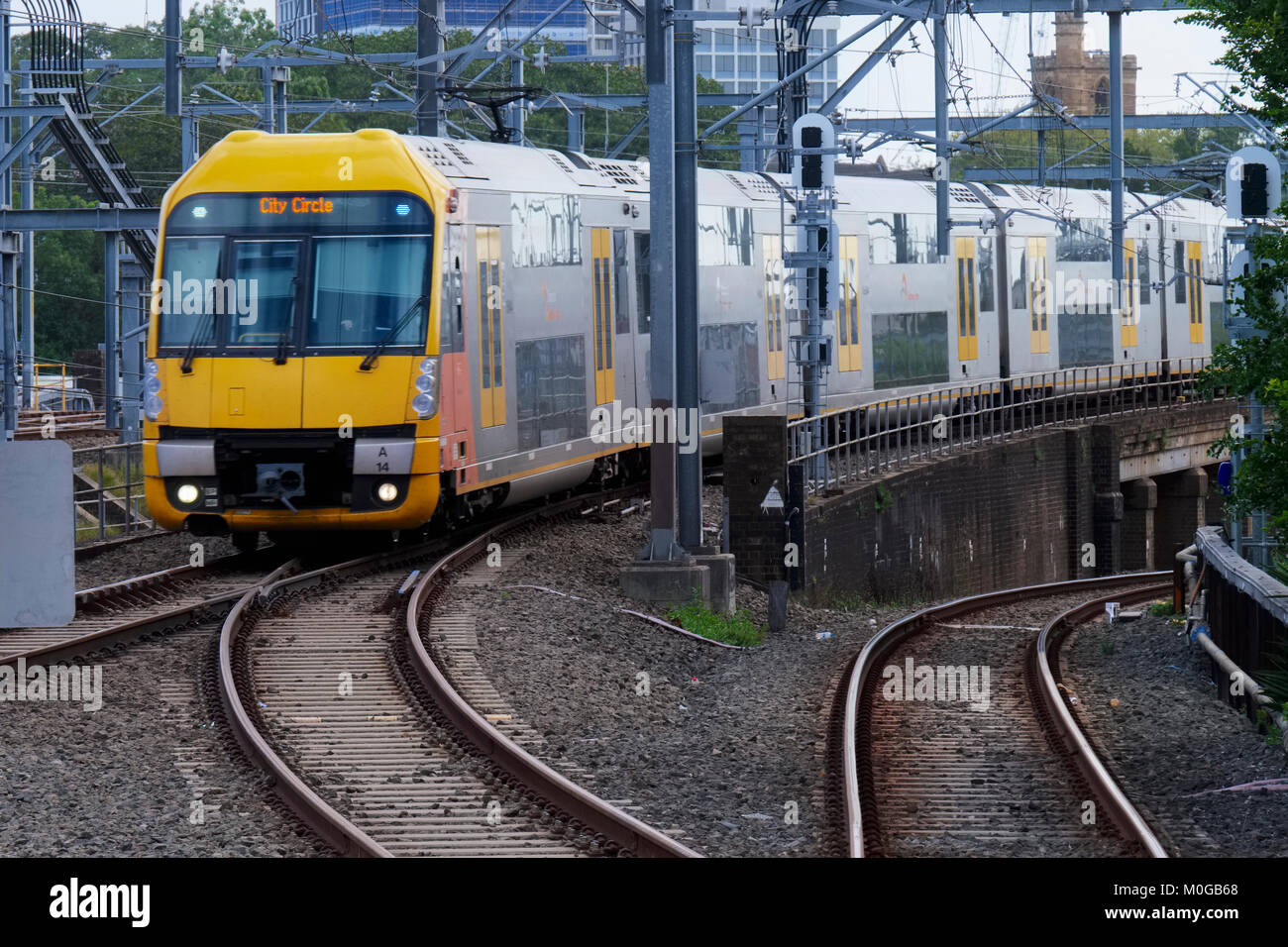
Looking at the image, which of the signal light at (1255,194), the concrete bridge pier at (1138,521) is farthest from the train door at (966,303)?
the signal light at (1255,194)

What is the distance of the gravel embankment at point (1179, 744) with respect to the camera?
10.2 m

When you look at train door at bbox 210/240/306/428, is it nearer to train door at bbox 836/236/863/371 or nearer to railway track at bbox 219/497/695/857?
railway track at bbox 219/497/695/857

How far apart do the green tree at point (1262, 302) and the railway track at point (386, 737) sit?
165 inches

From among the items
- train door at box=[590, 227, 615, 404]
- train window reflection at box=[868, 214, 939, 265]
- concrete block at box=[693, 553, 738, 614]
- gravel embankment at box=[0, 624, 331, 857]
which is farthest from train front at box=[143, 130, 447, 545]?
train window reflection at box=[868, 214, 939, 265]

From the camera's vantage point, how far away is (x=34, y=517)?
5301 mm

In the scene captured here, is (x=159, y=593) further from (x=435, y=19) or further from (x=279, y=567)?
(x=435, y=19)

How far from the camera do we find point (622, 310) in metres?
21.8

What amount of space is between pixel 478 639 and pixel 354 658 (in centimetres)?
116

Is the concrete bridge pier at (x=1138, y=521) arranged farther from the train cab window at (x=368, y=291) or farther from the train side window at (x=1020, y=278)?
the train cab window at (x=368, y=291)

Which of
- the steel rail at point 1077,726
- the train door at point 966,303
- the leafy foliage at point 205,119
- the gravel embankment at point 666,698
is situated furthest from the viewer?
the leafy foliage at point 205,119

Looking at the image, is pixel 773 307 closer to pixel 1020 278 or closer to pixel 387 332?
pixel 1020 278

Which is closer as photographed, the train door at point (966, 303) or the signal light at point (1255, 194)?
the signal light at point (1255, 194)

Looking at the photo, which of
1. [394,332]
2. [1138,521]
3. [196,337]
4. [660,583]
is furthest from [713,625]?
[1138,521]
